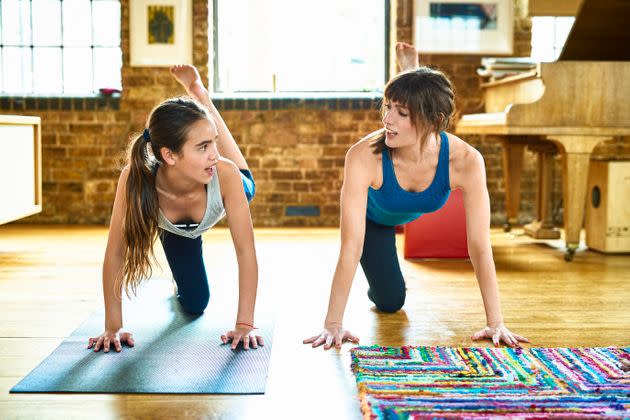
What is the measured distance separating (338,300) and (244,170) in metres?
1.00

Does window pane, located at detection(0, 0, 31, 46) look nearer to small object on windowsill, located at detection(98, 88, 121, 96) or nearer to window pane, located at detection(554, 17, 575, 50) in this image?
small object on windowsill, located at detection(98, 88, 121, 96)

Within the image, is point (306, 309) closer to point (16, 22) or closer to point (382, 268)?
point (382, 268)

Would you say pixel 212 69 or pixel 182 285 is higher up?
pixel 212 69

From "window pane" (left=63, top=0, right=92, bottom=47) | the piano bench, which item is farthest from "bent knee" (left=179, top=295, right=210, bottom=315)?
"window pane" (left=63, top=0, right=92, bottom=47)

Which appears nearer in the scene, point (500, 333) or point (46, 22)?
point (500, 333)

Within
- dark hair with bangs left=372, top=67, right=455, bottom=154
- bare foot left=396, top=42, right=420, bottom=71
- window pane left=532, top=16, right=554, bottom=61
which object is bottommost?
dark hair with bangs left=372, top=67, right=455, bottom=154

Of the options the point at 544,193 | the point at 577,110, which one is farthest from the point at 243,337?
the point at 544,193

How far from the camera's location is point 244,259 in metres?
2.40

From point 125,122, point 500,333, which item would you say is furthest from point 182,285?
point 125,122

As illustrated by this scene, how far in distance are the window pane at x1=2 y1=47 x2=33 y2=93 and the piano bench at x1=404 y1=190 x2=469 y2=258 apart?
3.61m

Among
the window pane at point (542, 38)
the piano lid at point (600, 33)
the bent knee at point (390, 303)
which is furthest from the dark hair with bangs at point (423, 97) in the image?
the window pane at point (542, 38)

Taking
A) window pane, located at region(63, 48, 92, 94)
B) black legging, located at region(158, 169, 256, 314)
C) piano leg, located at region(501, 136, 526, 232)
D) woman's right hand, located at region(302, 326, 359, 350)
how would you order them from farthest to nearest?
window pane, located at region(63, 48, 92, 94), piano leg, located at region(501, 136, 526, 232), black legging, located at region(158, 169, 256, 314), woman's right hand, located at region(302, 326, 359, 350)

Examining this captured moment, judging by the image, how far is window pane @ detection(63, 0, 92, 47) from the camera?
19.9 ft

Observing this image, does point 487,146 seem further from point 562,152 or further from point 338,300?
point 338,300
